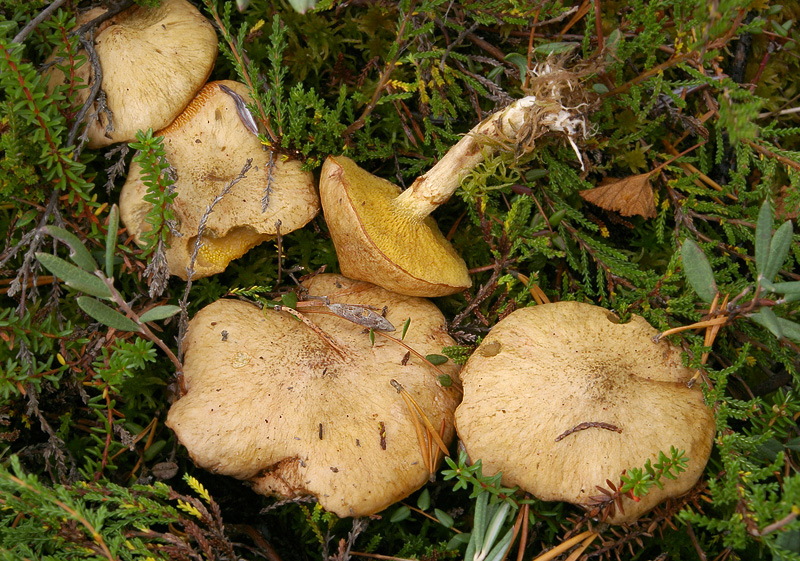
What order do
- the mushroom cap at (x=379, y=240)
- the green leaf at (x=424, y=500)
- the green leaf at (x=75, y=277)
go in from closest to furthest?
1. the green leaf at (x=75, y=277)
2. the mushroom cap at (x=379, y=240)
3. the green leaf at (x=424, y=500)

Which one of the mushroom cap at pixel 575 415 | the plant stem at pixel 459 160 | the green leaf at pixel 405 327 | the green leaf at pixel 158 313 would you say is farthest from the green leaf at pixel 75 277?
the mushroom cap at pixel 575 415

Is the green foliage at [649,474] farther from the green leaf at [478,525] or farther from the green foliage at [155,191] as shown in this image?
the green foliage at [155,191]

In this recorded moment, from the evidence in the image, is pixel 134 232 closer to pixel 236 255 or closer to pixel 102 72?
pixel 236 255

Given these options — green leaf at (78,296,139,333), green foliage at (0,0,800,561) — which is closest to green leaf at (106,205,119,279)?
green foliage at (0,0,800,561)

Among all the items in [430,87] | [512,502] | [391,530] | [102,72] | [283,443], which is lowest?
[391,530]

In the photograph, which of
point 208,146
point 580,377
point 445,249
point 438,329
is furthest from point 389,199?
point 580,377

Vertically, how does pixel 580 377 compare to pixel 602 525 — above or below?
above
